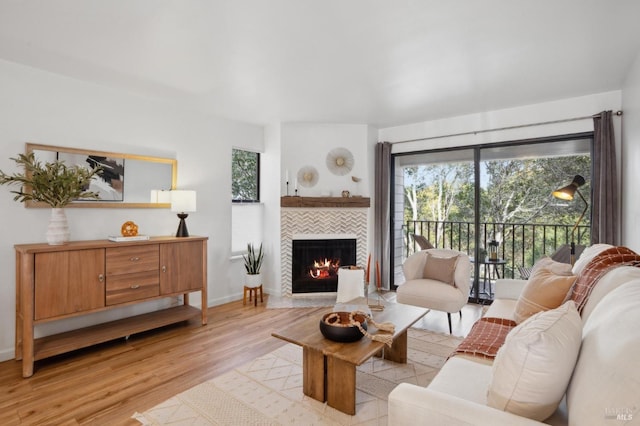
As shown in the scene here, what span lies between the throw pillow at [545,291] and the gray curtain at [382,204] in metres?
2.72

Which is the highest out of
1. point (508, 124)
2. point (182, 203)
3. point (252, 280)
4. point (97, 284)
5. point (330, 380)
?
point (508, 124)

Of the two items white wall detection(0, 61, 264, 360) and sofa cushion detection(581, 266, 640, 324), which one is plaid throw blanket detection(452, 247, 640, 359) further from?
white wall detection(0, 61, 264, 360)

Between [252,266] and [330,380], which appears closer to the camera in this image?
[330,380]

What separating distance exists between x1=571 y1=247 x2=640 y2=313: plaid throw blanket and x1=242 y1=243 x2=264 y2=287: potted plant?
3346 millimetres

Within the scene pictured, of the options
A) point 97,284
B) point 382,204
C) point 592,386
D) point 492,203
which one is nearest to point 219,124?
point 97,284

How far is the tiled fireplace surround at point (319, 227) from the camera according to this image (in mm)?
4594

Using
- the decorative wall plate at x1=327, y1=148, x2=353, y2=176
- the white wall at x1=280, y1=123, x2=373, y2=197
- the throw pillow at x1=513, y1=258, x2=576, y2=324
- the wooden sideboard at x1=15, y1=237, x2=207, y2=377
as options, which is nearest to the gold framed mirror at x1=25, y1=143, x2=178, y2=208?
the wooden sideboard at x1=15, y1=237, x2=207, y2=377

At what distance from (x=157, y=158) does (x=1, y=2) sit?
5.98ft

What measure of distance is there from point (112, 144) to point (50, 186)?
81 centimetres

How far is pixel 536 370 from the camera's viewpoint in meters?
1.02

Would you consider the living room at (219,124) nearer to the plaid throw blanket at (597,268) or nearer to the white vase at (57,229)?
the white vase at (57,229)

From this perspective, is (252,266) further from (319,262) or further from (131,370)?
(131,370)

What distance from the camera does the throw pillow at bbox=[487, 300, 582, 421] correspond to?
102cm

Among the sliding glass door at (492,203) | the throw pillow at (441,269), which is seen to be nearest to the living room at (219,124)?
the sliding glass door at (492,203)
